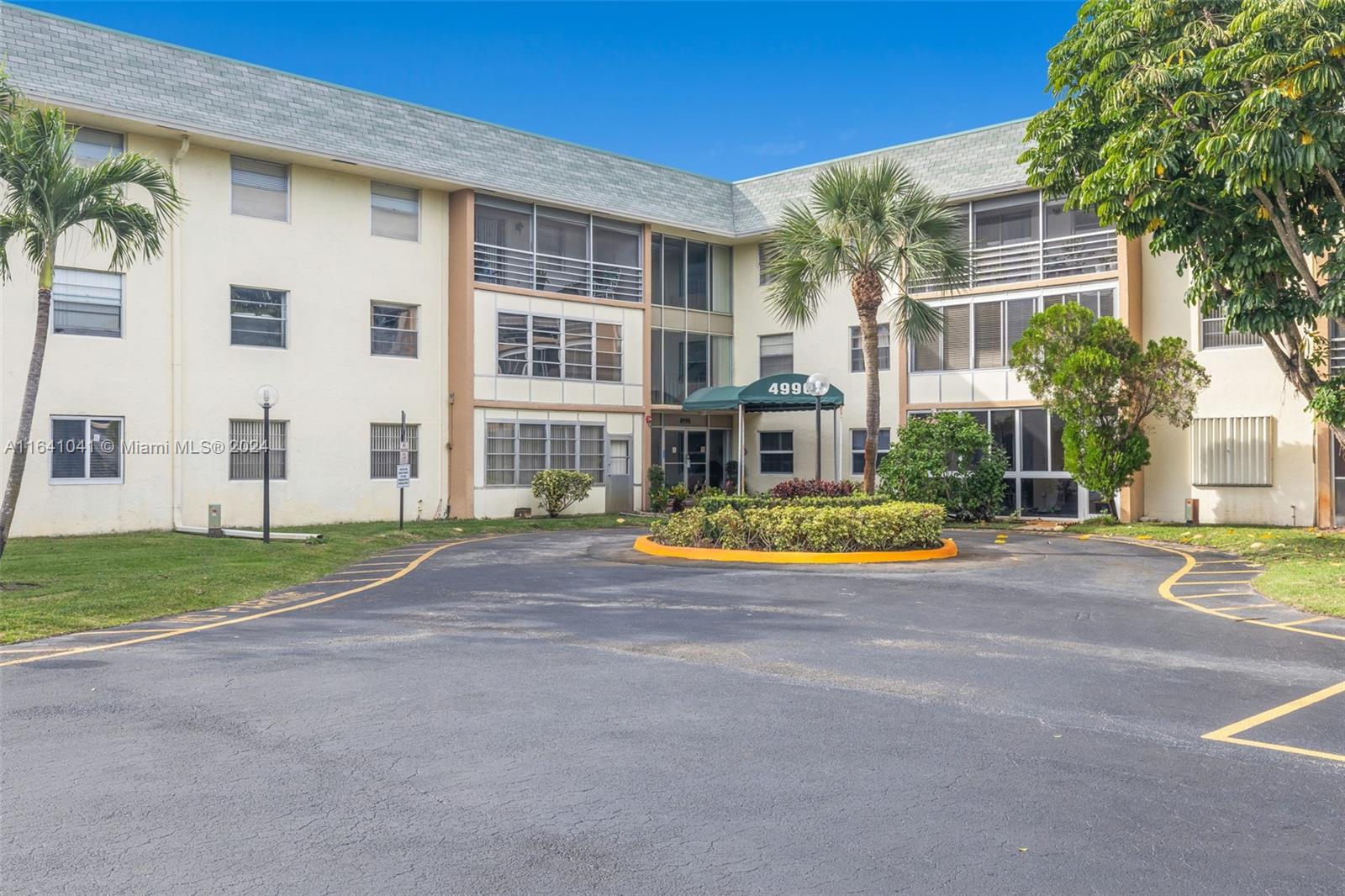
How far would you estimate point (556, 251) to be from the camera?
2759 centimetres

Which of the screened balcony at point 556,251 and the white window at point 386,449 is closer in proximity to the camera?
the white window at point 386,449

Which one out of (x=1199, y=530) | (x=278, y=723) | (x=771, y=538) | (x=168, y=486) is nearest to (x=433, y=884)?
(x=278, y=723)

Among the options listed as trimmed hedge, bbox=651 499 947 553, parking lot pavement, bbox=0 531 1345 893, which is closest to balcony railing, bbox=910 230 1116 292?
trimmed hedge, bbox=651 499 947 553

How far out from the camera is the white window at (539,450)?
26078 mm

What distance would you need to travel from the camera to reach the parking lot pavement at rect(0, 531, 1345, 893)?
Answer: 445 centimetres

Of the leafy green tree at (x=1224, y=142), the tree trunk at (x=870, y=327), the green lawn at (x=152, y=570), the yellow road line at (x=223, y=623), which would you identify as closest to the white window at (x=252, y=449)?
the green lawn at (x=152, y=570)

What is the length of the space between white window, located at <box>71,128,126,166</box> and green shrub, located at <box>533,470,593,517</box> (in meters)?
11.3

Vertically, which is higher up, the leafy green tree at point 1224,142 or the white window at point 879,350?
the leafy green tree at point 1224,142

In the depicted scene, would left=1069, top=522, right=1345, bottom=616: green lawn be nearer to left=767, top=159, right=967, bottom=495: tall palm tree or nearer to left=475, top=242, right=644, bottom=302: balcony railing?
left=767, top=159, right=967, bottom=495: tall palm tree

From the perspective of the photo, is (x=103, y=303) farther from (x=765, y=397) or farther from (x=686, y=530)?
(x=765, y=397)

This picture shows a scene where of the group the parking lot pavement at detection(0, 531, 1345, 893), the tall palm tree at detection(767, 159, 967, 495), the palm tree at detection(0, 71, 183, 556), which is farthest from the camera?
the tall palm tree at detection(767, 159, 967, 495)

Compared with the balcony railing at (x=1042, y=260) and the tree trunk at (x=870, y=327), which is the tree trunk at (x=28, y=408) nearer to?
the tree trunk at (x=870, y=327)

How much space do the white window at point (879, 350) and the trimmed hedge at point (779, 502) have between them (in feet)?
33.1

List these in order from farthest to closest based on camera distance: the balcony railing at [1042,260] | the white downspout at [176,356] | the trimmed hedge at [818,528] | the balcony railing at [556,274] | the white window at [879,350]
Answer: the white window at [879,350], the balcony railing at [556,274], the balcony railing at [1042,260], the white downspout at [176,356], the trimmed hedge at [818,528]
